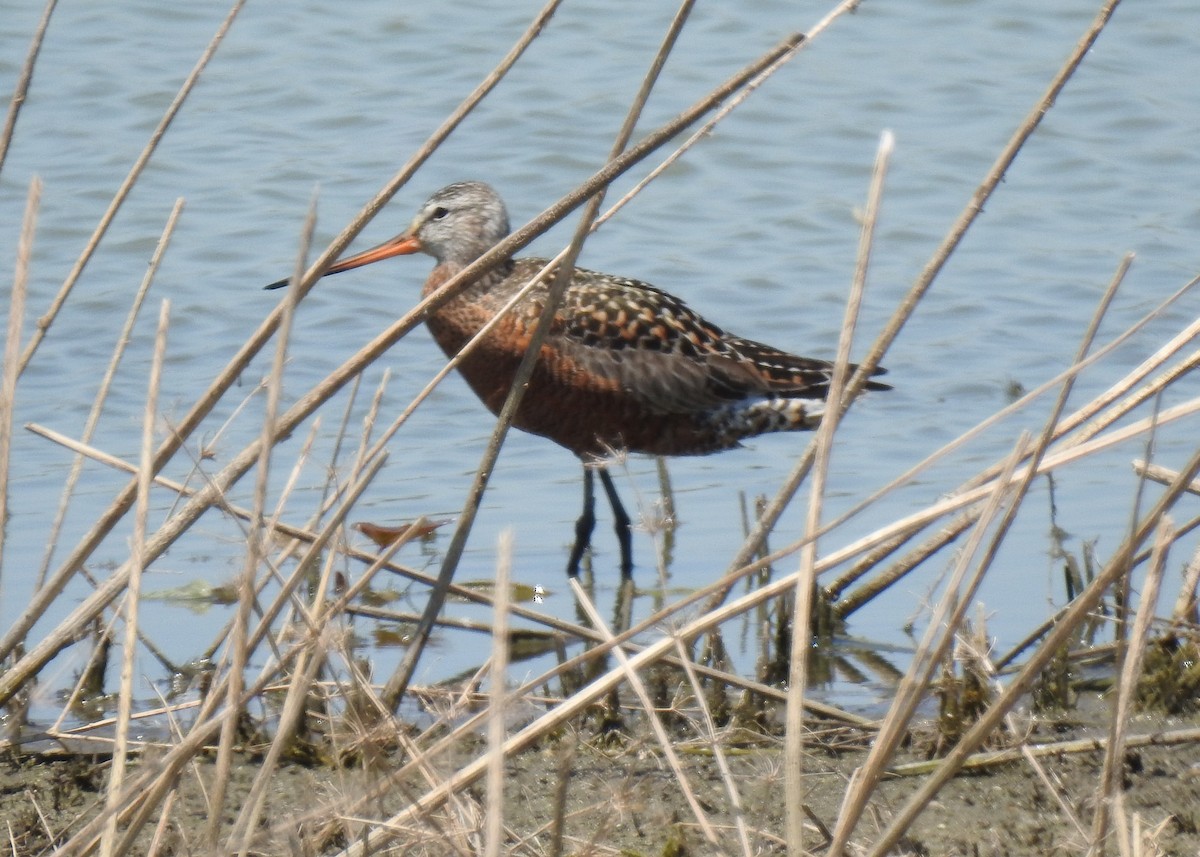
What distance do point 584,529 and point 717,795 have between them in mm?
2457

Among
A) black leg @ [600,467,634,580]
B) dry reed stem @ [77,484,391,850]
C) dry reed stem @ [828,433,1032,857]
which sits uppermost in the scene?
dry reed stem @ [828,433,1032,857]

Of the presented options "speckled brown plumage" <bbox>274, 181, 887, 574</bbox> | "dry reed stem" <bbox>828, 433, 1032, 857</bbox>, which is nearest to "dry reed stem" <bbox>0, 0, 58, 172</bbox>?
"dry reed stem" <bbox>828, 433, 1032, 857</bbox>

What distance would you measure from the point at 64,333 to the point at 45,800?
4.28 m

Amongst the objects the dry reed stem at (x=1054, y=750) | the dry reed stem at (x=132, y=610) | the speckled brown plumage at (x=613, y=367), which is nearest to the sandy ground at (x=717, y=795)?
the dry reed stem at (x=1054, y=750)

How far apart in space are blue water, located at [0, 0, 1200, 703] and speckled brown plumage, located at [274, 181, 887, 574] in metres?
0.24

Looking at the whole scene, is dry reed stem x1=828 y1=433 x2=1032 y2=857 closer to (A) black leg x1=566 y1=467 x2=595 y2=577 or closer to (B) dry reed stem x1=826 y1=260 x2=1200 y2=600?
(B) dry reed stem x1=826 y1=260 x2=1200 y2=600

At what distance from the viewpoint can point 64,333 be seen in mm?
7535

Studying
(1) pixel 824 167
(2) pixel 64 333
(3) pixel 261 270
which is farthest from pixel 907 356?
(2) pixel 64 333

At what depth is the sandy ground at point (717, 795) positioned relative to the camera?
330 cm

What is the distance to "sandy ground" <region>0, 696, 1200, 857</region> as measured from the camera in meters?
3.30

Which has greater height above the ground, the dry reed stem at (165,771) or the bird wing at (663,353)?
the dry reed stem at (165,771)

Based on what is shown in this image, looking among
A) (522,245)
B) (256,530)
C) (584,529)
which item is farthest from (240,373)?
(584,529)

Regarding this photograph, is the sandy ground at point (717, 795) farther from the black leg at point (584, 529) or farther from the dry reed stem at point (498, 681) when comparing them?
the black leg at point (584, 529)

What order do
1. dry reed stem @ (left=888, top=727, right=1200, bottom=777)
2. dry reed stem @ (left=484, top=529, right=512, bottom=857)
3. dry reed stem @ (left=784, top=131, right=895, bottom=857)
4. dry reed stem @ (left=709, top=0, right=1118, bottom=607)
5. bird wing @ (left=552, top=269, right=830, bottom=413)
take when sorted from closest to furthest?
dry reed stem @ (left=484, top=529, right=512, bottom=857) < dry reed stem @ (left=784, top=131, right=895, bottom=857) < dry reed stem @ (left=709, top=0, right=1118, bottom=607) < dry reed stem @ (left=888, top=727, right=1200, bottom=777) < bird wing @ (left=552, top=269, right=830, bottom=413)
